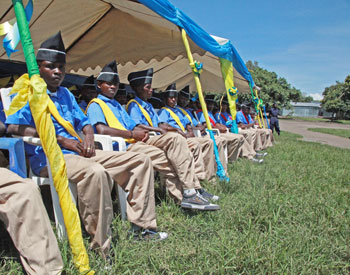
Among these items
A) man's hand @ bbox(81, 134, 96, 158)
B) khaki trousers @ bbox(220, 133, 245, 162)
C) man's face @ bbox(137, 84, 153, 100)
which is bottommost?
khaki trousers @ bbox(220, 133, 245, 162)

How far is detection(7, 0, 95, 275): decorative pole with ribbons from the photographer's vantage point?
1.72m

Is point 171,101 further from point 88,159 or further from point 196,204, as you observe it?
point 88,159

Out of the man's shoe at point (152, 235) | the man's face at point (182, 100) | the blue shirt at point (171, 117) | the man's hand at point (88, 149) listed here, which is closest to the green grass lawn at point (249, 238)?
the man's shoe at point (152, 235)

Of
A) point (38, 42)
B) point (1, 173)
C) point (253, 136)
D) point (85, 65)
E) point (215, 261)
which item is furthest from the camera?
point (253, 136)

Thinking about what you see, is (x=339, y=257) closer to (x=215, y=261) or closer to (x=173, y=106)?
(x=215, y=261)

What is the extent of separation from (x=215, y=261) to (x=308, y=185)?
280 centimetres

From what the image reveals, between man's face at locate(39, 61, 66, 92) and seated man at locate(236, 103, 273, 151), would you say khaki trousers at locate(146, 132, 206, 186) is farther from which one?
seated man at locate(236, 103, 273, 151)

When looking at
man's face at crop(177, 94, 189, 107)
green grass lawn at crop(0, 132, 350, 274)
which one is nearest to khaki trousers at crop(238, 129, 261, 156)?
man's face at crop(177, 94, 189, 107)

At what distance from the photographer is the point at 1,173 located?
1806 millimetres

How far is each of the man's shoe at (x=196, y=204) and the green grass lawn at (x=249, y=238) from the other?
0.08 m

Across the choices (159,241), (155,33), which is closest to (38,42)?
(155,33)

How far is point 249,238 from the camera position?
2.27 m

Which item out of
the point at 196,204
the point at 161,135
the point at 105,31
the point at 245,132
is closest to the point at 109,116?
the point at 161,135

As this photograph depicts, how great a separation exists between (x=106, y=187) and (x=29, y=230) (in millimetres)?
614
